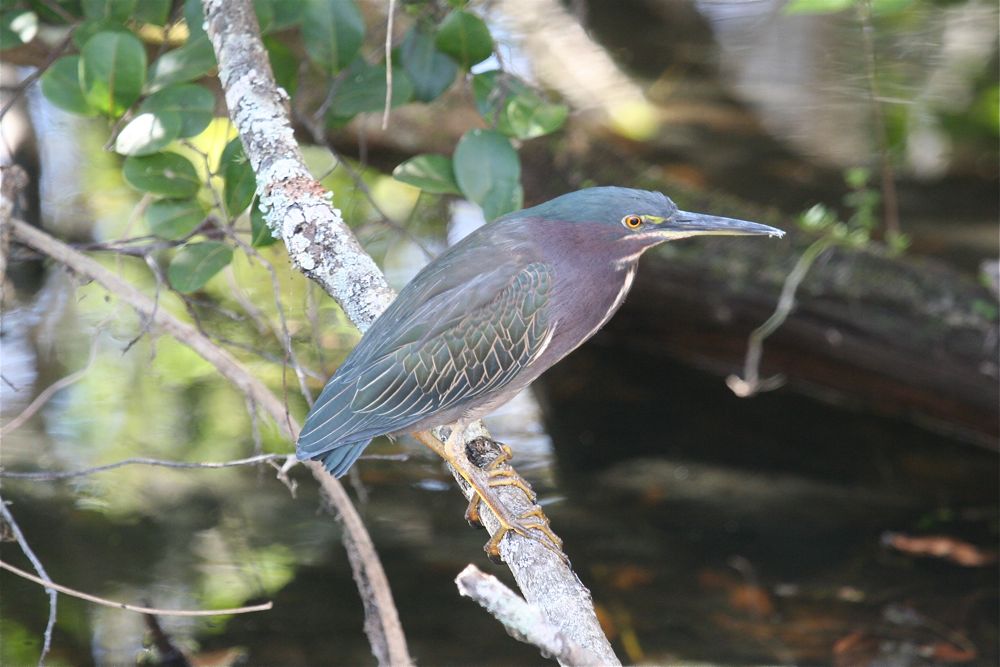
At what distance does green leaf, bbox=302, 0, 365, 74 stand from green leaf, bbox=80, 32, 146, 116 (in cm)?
51

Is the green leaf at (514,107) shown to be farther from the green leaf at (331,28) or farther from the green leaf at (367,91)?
the green leaf at (331,28)

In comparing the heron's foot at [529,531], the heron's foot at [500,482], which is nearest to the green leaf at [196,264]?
the heron's foot at [500,482]

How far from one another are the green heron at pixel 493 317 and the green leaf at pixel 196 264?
674 millimetres

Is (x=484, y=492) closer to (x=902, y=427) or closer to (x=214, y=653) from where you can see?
(x=214, y=653)

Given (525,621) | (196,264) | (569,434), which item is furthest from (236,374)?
(569,434)

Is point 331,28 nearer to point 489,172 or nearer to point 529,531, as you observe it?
point 489,172

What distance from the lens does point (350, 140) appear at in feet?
18.9

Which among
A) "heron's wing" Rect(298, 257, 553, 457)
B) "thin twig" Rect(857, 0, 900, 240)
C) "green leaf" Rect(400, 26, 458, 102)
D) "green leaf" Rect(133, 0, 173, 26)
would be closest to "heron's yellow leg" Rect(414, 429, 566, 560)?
"heron's wing" Rect(298, 257, 553, 457)

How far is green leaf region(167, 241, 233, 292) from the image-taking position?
301 centimetres

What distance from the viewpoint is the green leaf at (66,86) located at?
3.04m

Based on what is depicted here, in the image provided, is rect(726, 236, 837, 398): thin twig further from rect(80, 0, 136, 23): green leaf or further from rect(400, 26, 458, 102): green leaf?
rect(80, 0, 136, 23): green leaf

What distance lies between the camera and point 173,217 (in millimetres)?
3074

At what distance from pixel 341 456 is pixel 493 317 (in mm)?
489

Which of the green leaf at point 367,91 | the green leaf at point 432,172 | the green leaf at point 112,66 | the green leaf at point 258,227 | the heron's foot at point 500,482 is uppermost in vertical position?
the green leaf at point 112,66
